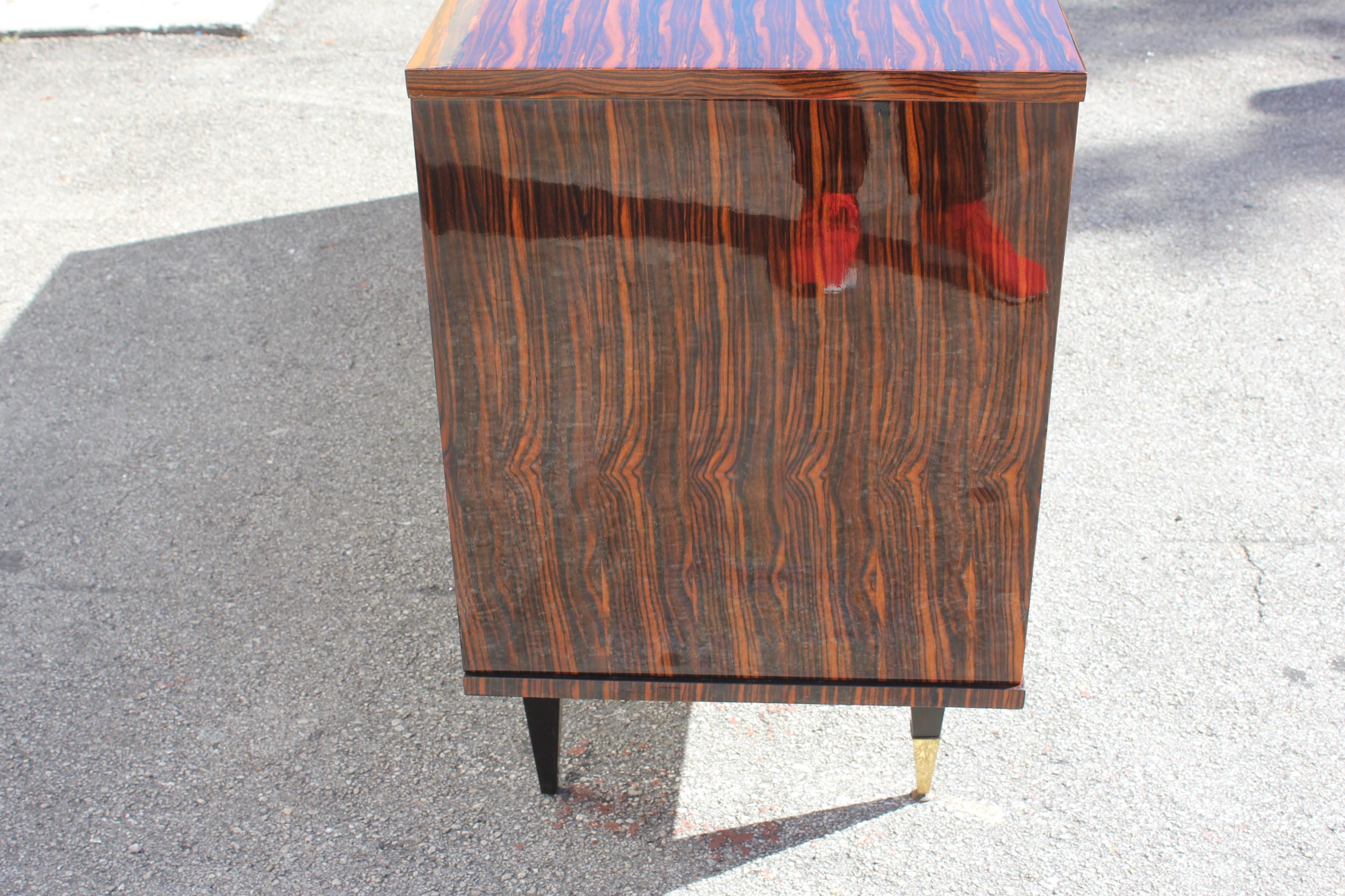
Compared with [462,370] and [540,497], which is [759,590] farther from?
[462,370]

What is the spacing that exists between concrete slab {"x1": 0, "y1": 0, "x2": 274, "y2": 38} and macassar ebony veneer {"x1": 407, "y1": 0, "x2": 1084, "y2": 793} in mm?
3538

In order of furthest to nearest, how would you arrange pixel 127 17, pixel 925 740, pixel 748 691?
pixel 127 17
pixel 925 740
pixel 748 691

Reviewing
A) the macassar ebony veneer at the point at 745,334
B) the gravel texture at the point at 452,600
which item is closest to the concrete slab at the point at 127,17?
the gravel texture at the point at 452,600

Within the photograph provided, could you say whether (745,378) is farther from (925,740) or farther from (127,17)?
(127,17)

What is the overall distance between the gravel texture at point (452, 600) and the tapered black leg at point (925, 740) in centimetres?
5

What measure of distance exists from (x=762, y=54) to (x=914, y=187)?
194 mm

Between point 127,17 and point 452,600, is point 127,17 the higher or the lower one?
the higher one

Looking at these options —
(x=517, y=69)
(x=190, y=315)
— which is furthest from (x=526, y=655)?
(x=190, y=315)

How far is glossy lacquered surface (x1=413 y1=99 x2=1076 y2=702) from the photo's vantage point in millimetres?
1146

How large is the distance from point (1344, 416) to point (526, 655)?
1814 millimetres

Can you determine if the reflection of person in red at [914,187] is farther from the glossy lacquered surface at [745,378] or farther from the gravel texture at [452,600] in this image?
the gravel texture at [452,600]

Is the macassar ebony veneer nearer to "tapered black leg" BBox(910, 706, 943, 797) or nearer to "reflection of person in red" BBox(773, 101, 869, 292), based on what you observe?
"reflection of person in red" BBox(773, 101, 869, 292)

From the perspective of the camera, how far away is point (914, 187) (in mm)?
1150

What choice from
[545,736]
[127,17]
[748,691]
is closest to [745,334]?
[748,691]
